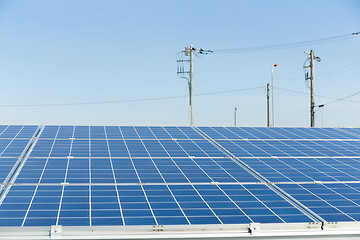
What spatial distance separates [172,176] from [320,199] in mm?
5884

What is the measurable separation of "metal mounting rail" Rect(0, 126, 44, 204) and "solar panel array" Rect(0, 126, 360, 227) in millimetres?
40

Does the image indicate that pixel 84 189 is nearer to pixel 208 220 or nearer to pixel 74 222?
pixel 74 222

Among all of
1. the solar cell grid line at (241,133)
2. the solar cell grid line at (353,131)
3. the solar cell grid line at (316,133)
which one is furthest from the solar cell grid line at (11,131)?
the solar cell grid line at (353,131)

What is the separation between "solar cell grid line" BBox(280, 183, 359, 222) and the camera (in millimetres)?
18094

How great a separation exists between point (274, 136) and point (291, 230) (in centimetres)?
1214

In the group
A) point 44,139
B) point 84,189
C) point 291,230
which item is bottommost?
point 291,230

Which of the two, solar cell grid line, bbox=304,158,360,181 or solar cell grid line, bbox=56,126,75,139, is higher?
solar cell grid line, bbox=56,126,75,139

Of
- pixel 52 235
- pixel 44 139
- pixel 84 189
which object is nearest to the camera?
pixel 52 235

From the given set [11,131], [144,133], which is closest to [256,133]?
[144,133]

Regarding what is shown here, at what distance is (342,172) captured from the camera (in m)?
23.1

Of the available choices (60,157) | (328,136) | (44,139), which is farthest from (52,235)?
(328,136)

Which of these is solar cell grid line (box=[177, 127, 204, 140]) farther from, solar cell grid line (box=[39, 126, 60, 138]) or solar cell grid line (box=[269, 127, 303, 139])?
solar cell grid line (box=[39, 126, 60, 138])

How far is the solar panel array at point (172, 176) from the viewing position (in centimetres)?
1720

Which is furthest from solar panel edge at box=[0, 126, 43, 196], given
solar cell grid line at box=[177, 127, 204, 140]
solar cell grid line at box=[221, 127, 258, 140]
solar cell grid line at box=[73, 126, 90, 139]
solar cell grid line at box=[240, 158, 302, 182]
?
solar cell grid line at box=[221, 127, 258, 140]
